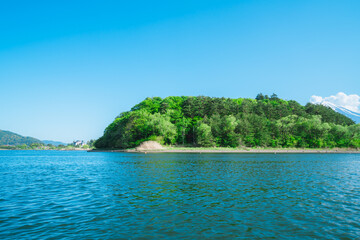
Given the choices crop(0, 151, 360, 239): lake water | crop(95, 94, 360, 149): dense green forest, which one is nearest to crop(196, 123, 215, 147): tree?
crop(95, 94, 360, 149): dense green forest

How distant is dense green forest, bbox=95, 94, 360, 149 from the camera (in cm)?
11969

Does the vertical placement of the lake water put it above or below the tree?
below

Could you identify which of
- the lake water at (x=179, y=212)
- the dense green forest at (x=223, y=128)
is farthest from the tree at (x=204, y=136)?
the lake water at (x=179, y=212)

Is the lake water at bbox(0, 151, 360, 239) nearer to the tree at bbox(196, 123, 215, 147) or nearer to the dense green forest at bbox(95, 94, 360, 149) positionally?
the tree at bbox(196, 123, 215, 147)

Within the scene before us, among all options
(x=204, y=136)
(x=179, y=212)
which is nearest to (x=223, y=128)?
(x=204, y=136)

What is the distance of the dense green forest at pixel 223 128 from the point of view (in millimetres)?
119688

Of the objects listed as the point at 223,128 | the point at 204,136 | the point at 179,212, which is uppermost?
the point at 223,128

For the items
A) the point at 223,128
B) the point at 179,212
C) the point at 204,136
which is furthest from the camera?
the point at 223,128

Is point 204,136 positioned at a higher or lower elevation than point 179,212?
higher

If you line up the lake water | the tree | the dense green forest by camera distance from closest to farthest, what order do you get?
the lake water, the tree, the dense green forest

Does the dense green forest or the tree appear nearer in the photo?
the tree

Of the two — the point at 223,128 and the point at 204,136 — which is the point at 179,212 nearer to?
the point at 204,136

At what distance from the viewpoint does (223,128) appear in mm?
121625

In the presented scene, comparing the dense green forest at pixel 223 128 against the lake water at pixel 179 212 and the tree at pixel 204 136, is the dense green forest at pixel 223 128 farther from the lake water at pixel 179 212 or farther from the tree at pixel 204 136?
the lake water at pixel 179 212
